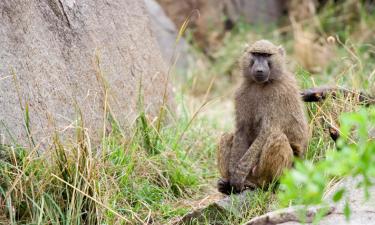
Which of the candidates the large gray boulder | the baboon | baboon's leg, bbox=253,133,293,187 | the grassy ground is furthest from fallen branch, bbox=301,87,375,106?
the large gray boulder

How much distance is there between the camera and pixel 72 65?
5648 millimetres

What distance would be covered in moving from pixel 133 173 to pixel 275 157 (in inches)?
44.0

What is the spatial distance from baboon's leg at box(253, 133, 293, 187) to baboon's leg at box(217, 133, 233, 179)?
0.35 meters

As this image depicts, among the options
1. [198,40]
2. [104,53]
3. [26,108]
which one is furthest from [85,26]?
[198,40]

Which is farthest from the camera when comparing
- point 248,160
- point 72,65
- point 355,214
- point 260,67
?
point 72,65

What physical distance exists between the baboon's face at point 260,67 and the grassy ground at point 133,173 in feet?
1.99

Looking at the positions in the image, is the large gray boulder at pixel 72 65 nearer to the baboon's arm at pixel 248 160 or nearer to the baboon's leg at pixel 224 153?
the baboon's leg at pixel 224 153

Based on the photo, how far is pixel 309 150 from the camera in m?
5.40

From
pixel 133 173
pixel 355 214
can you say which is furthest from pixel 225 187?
pixel 355 214

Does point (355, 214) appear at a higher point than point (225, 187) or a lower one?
higher

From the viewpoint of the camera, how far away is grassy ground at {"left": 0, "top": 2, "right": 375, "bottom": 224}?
4.66 metres

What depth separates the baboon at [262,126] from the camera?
4979 millimetres

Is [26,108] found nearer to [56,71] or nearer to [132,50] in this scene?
[56,71]

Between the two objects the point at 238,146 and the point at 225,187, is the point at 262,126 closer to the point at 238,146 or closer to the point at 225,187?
the point at 238,146
